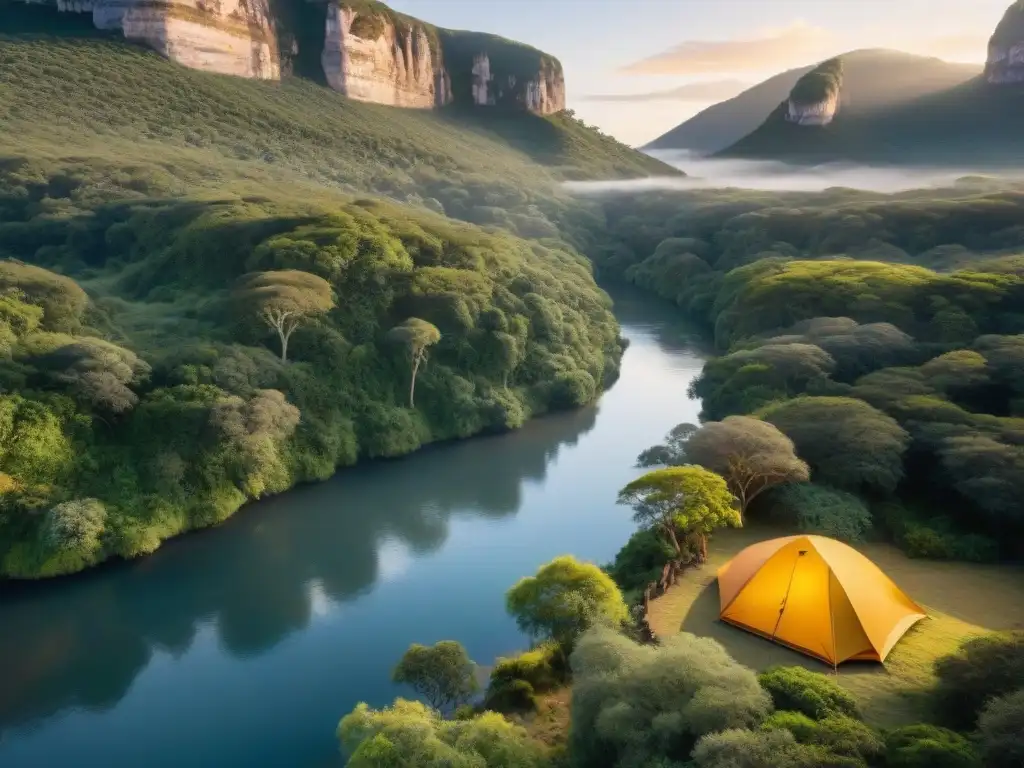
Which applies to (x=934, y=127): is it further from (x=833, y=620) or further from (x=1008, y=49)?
(x=833, y=620)

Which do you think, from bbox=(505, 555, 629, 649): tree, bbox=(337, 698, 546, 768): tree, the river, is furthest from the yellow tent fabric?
the river

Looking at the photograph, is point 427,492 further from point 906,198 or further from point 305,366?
point 906,198

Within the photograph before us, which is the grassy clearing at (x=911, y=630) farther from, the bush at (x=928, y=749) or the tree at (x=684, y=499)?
the bush at (x=928, y=749)

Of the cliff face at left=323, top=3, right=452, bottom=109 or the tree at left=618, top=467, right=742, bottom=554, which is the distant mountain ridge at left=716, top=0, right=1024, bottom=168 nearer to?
the cliff face at left=323, top=3, right=452, bottom=109

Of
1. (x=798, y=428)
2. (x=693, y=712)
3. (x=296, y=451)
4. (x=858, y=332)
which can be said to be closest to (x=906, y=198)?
(x=858, y=332)

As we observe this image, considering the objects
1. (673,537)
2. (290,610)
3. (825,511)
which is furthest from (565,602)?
(290,610)

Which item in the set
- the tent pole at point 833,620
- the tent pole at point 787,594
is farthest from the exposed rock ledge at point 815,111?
the tent pole at point 833,620
